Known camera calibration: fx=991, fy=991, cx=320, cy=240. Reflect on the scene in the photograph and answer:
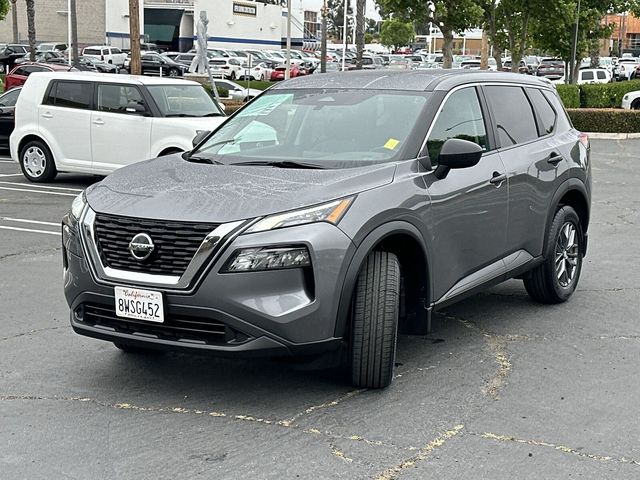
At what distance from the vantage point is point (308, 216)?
16.2 feet

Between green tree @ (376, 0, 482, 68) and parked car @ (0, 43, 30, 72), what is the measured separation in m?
23.5

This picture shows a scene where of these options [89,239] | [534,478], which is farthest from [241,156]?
[534,478]

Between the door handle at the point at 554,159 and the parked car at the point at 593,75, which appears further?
the parked car at the point at 593,75

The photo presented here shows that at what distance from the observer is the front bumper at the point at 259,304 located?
4.78 m

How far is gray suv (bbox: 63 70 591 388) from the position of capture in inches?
→ 190

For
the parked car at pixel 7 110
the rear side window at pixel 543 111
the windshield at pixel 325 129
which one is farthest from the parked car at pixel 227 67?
the windshield at pixel 325 129

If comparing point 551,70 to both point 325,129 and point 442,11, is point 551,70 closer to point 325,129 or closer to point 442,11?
point 442,11

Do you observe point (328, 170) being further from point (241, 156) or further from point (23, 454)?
point (23, 454)

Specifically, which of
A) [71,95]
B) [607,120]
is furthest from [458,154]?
[607,120]

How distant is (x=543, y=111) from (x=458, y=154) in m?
2.18

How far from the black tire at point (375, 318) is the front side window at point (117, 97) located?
9.82 m

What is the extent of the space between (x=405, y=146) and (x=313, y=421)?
1805mm

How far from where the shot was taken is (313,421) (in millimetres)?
4914

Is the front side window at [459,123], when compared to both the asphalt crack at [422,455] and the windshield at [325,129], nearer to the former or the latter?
the windshield at [325,129]
